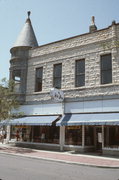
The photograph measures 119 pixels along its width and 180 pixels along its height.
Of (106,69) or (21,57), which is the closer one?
(106,69)

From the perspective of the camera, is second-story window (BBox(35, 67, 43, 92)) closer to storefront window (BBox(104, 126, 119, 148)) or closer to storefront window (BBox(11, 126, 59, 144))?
storefront window (BBox(11, 126, 59, 144))

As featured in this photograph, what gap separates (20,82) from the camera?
70.1 ft

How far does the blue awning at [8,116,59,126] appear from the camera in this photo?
1739 cm

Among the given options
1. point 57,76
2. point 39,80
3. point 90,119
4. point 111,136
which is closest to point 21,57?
point 39,80

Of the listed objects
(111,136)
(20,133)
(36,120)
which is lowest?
(20,133)

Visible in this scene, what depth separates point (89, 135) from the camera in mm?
17281

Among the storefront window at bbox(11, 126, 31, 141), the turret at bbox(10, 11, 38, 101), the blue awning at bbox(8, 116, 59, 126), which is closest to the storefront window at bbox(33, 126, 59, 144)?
the storefront window at bbox(11, 126, 31, 141)

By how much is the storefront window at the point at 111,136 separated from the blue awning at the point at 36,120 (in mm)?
4268

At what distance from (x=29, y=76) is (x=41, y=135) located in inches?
233

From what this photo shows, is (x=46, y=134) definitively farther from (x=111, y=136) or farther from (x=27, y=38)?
(x=27, y=38)

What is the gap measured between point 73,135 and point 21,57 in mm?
9559

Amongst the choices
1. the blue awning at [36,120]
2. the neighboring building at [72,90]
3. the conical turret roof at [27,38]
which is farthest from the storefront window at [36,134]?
the conical turret roof at [27,38]

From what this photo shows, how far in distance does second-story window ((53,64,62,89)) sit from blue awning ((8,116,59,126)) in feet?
9.90

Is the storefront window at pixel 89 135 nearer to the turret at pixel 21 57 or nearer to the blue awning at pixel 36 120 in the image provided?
the blue awning at pixel 36 120
